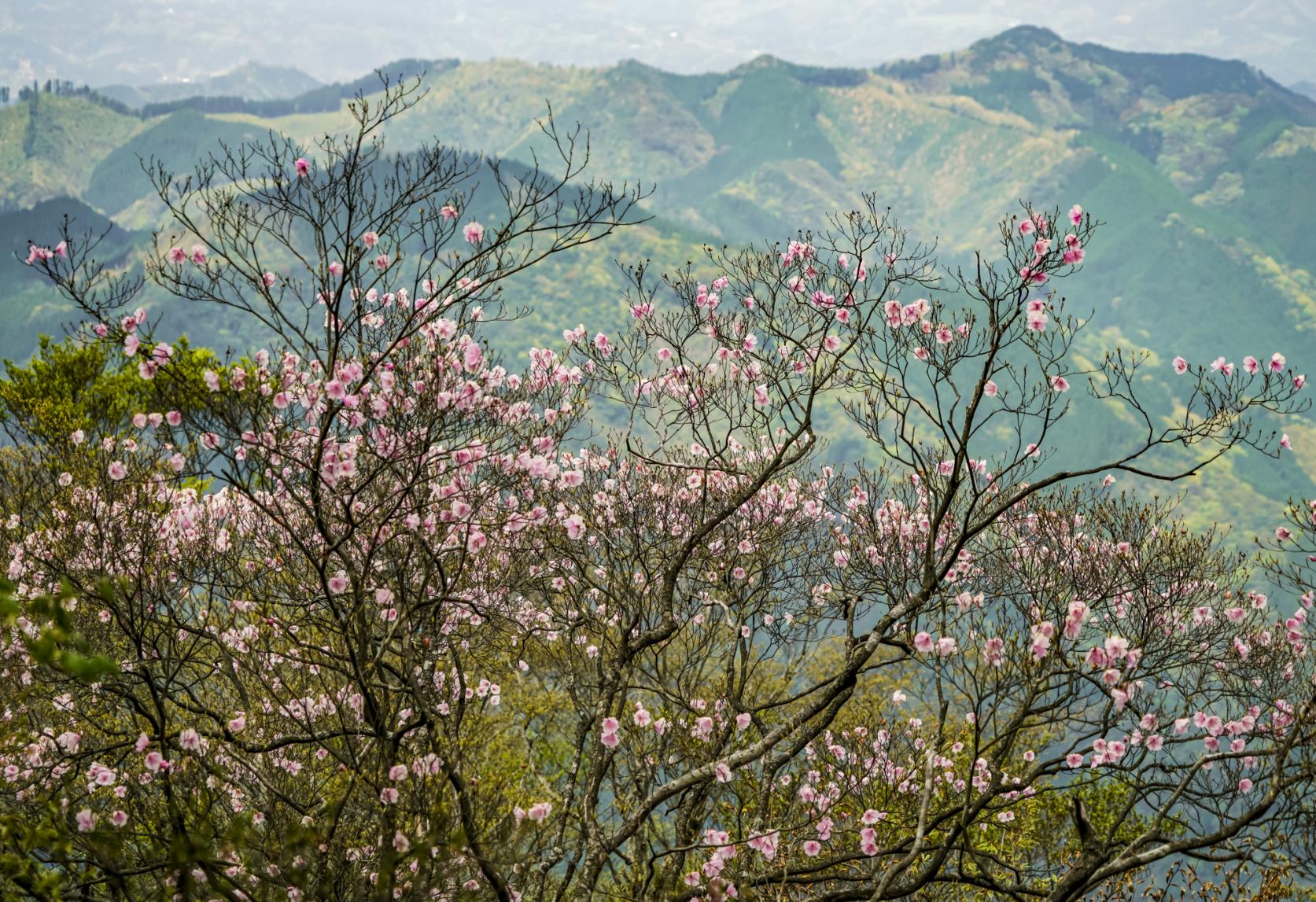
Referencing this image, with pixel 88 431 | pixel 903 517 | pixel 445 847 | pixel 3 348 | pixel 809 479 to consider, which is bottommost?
pixel 445 847

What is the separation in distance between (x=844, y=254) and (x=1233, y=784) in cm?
640

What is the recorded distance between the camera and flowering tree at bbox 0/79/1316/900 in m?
7.09

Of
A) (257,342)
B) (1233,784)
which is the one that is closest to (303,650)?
(1233,784)

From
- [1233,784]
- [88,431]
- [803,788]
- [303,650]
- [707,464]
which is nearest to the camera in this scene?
[303,650]

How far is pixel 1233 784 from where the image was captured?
990cm

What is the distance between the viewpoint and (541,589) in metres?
12.5

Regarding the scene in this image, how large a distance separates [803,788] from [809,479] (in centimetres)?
508

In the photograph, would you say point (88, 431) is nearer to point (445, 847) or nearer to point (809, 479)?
point (809, 479)

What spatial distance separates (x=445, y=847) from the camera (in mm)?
4781

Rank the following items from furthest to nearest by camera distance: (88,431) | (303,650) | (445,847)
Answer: (88,431) → (303,650) → (445,847)

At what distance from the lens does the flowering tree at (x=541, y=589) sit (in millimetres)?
7090

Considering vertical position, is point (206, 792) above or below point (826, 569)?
below

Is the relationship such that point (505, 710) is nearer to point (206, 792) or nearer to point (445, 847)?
point (206, 792)

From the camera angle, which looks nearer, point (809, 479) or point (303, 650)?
point (303, 650)
